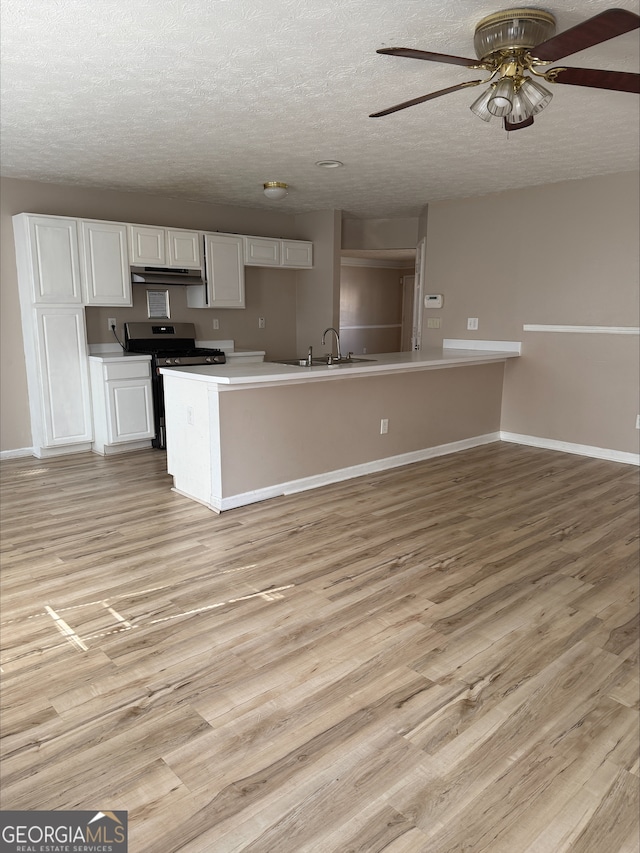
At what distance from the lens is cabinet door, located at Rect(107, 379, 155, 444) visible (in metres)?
5.13

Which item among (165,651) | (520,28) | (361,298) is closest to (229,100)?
(520,28)

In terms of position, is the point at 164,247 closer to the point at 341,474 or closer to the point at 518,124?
the point at 341,474

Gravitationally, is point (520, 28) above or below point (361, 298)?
above

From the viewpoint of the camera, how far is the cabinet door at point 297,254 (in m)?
6.41

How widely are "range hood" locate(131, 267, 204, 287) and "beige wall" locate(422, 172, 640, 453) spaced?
247cm

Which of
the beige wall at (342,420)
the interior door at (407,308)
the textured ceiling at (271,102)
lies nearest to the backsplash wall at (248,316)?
the textured ceiling at (271,102)

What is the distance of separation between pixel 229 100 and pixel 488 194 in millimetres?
3254

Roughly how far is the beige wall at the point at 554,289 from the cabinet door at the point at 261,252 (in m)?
1.66

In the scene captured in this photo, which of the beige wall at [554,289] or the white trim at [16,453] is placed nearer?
the beige wall at [554,289]

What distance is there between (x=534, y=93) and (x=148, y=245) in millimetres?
3849

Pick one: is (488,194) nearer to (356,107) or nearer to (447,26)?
(356,107)

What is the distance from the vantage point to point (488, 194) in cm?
549

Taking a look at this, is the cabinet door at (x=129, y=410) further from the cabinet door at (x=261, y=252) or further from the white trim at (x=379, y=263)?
the white trim at (x=379, y=263)

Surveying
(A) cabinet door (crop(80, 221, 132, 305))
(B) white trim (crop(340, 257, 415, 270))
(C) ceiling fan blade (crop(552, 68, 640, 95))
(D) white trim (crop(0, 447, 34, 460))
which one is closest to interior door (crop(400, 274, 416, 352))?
(B) white trim (crop(340, 257, 415, 270))
